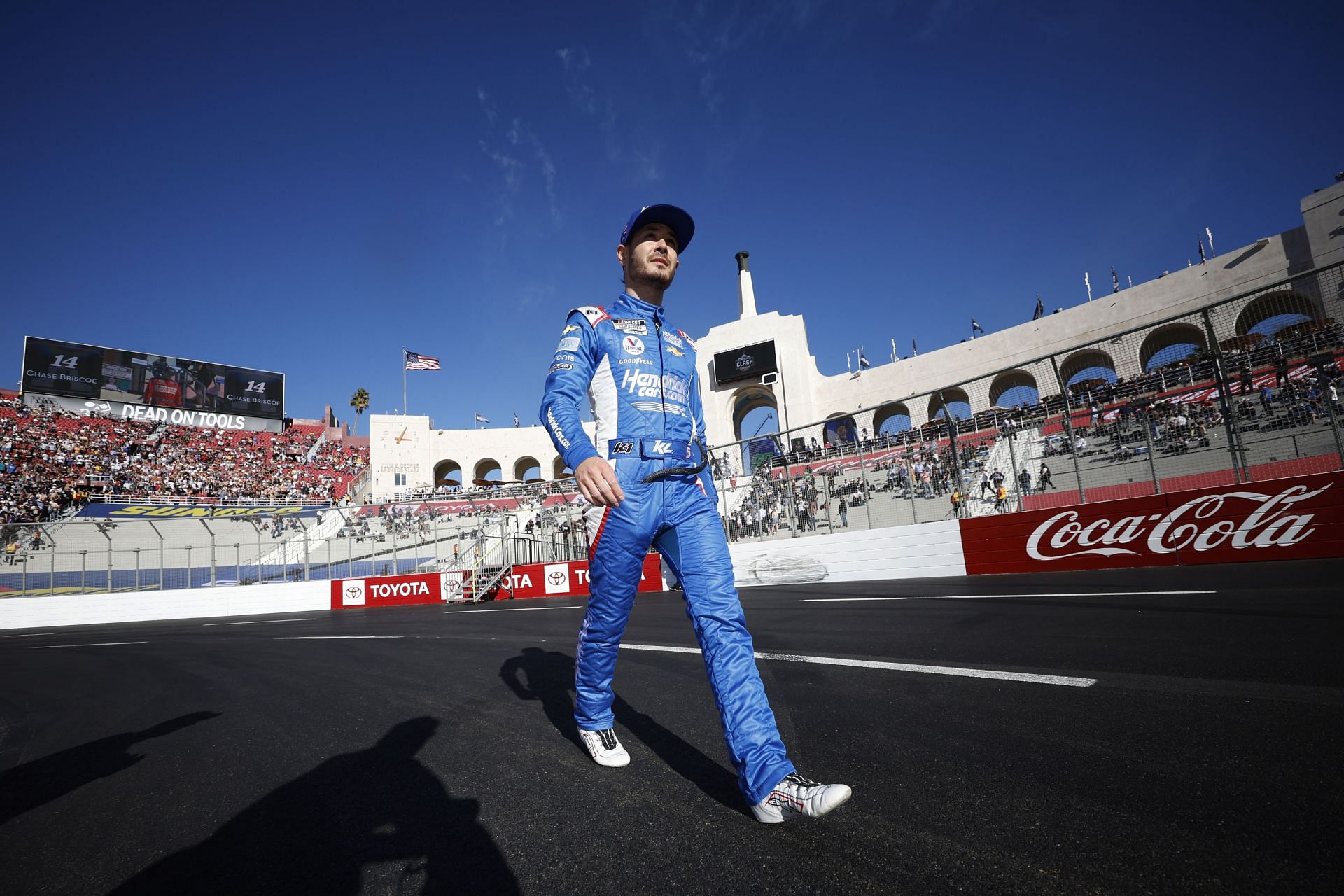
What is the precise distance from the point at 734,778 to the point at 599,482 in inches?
45.2

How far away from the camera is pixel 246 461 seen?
41094 mm

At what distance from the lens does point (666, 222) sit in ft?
9.08

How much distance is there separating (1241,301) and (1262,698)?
307 inches

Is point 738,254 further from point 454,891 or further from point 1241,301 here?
point 454,891

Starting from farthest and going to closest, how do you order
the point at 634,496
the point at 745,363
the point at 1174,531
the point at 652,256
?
1. the point at 745,363
2. the point at 1174,531
3. the point at 652,256
4. the point at 634,496

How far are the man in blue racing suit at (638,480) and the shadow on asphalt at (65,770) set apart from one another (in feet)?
7.00

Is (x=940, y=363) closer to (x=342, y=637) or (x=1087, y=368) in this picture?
(x=1087, y=368)

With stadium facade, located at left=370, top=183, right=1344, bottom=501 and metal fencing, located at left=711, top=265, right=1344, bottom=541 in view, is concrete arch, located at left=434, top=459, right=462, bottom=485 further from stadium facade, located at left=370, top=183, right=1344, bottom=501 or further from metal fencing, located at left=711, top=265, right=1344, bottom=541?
metal fencing, located at left=711, top=265, right=1344, bottom=541

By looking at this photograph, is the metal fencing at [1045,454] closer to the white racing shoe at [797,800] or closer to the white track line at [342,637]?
the white track line at [342,637]

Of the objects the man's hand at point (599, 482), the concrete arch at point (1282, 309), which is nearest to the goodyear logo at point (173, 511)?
the man's hand at point (599, 482)

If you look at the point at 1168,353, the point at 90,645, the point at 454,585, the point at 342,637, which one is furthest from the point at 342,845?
the point at 454,585

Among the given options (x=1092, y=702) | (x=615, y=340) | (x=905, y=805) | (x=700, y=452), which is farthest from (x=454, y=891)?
(x=1092, y=702)

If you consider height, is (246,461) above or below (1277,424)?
above

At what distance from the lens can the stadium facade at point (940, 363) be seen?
9664 millimetres
